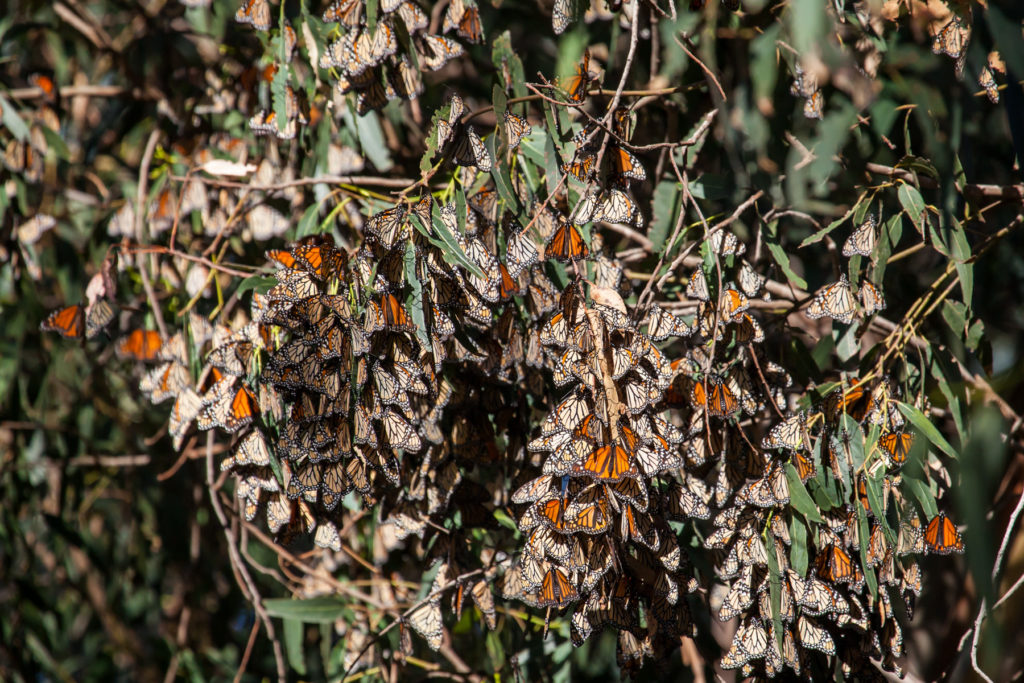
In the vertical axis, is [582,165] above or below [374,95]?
below

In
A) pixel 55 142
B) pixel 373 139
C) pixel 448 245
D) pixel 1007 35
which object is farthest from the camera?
pixel 55 142

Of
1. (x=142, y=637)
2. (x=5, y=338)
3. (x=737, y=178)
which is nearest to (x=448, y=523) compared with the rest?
(x=737, y=178)

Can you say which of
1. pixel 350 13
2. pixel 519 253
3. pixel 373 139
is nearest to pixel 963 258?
pixel 519 253

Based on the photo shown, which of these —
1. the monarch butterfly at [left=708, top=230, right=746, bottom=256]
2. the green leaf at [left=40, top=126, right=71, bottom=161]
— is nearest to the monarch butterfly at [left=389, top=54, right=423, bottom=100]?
the monarch butterfly at [left=708, top=230, right=746, bottom=256]

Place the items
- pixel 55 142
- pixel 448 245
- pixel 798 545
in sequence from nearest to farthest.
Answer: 1. pixel 448 245
2. pixel 798 545
3. pixel 55 142

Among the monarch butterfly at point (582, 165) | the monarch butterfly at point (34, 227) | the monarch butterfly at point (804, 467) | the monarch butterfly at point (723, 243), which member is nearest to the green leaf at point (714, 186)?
the monarch butterfly at point (723, 243)

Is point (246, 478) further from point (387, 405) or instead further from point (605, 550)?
point (605, 550)

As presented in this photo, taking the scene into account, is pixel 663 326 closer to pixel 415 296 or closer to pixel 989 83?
pixel 415 296
